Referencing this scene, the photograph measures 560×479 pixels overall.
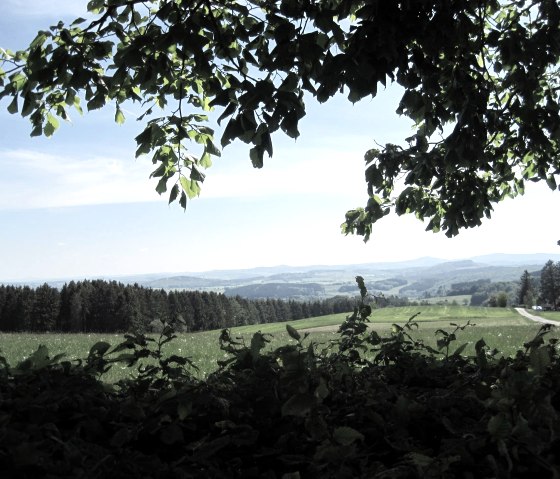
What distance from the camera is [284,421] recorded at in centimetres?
200

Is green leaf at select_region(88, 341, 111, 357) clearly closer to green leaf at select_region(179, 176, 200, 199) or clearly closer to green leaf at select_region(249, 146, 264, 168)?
green leaf at select_region(249, 146, 264, 168)

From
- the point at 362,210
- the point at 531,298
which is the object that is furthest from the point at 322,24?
the point at 531,298

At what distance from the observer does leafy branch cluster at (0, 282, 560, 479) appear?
146cm

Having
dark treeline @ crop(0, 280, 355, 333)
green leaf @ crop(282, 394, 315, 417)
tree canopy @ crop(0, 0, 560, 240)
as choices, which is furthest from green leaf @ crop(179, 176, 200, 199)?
dark treeline @ crop(0, 280, 355, 333)

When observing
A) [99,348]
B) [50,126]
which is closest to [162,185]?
[50,126]

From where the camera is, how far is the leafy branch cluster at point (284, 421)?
4.78 feet

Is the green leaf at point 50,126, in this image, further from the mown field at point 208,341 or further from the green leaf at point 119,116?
the mown field at point 208,341

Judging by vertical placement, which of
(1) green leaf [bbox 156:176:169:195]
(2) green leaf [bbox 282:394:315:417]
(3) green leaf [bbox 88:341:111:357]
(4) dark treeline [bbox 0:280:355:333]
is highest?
(1) green leaf [bbox 156:176:169:195]

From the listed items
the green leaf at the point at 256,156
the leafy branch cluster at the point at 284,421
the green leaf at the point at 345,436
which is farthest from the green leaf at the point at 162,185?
the green leaf at the point at 345,436

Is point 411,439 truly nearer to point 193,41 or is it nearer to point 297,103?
point 297,103

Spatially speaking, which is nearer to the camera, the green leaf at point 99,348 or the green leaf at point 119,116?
the green leaf at point 99,348

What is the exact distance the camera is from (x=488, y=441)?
1.63 m

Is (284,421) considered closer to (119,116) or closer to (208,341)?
(119,116)

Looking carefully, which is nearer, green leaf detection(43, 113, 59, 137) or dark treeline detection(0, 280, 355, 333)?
green leaf detection(43, 113, 59, 137)
